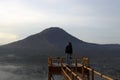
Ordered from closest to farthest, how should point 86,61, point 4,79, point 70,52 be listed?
point 86,61 → point 70,52 → point 4,79

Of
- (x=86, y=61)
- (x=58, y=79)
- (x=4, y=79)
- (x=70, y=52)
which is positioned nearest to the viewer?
(x=86, y=61)

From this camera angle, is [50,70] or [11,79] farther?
[11,79]

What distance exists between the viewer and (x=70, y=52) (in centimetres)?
3616

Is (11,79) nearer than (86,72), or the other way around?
(86,72)

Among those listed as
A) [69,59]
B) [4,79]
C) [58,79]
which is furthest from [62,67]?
[4,79]

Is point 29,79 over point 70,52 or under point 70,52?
under

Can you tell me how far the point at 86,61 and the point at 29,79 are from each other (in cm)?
6049

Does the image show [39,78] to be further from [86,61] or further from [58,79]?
[86,61]

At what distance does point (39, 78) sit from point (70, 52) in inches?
2312

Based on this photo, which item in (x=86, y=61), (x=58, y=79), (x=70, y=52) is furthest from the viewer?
(x=58, y=79)

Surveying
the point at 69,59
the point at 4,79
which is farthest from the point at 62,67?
the point at 4,79

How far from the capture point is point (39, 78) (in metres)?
93.7

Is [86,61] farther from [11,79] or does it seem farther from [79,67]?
[11,79]

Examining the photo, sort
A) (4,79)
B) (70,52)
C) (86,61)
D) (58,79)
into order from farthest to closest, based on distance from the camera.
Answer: (4,79) < (58,79) < (70,52) < (86,61)
